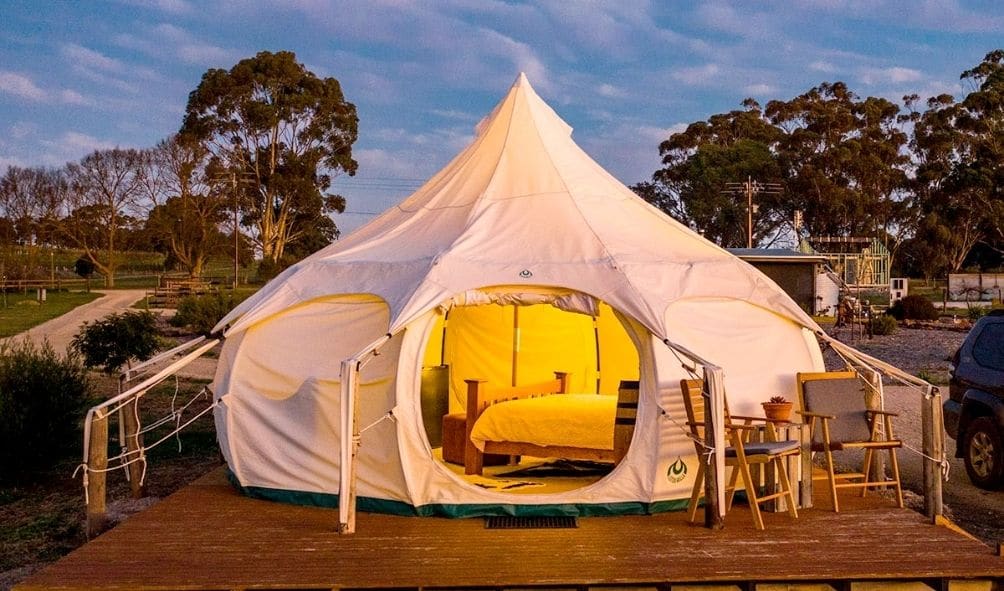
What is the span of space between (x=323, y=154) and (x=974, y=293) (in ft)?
93.7

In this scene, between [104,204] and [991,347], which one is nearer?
[991,347]

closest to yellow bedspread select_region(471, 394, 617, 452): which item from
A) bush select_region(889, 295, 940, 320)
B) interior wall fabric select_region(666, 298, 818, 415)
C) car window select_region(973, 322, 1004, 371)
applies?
interior wall fabric select_region(666, 298, 818, 415)

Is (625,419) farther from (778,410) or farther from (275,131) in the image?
(275,131)

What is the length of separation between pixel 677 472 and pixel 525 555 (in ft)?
5.81

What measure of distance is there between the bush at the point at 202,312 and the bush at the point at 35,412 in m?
16.2

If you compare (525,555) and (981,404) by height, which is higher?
(981,404)

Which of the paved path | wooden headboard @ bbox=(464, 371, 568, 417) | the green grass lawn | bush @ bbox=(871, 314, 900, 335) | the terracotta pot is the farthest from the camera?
the green grass lawn

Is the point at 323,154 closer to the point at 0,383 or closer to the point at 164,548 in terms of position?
the point at 0,383

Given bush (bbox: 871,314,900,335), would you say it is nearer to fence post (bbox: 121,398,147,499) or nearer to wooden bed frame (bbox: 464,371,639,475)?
wooden bed frame (bbox: 464,371,639,475)

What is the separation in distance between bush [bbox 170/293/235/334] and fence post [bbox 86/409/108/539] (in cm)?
1999

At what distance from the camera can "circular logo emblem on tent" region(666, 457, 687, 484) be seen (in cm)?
764

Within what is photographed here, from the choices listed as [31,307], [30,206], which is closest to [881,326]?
[31,307]

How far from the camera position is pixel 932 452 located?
7336 mm

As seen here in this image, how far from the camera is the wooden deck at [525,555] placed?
19.1 ft
